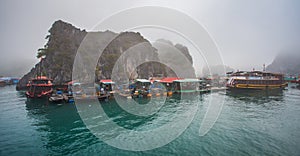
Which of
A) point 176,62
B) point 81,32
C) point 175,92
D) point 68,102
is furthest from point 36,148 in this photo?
point 81,32

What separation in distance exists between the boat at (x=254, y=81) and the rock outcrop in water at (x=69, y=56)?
16.8 metres

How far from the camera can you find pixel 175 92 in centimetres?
2577

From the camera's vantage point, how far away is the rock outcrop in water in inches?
1766

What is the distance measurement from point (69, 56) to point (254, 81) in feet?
181

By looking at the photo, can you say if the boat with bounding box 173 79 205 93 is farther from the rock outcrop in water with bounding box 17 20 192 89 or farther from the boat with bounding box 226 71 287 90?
the rock outcrop in water with bounding box 17 20 192 89

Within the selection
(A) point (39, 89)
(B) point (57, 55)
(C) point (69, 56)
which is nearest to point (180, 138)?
(A) point (39, 89)

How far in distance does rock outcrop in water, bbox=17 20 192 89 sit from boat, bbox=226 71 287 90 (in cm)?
1678

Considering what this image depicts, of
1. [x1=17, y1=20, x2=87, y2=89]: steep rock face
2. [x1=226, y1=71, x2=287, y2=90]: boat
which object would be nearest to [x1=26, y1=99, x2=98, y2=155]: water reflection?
[x1=226, y1=71, x2=287, y2=90]: boat

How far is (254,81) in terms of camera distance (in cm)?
2908

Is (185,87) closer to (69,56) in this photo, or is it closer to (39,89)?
(39,89)

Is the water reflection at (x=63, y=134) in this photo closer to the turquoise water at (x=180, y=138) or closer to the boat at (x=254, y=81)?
the turquoise water at (x=180, y=138)

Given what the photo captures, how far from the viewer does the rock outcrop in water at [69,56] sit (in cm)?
4484

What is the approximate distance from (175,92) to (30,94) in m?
24.8

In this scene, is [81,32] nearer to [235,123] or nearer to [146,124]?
[146,124]
